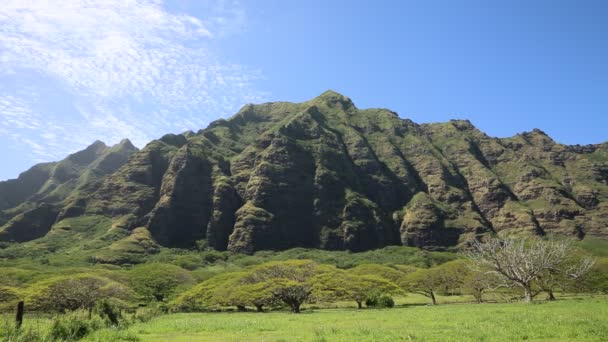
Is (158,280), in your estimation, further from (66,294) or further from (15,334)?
(15,334)

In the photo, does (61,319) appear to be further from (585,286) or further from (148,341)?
(585,286)

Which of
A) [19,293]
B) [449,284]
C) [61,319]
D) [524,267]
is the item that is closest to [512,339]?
[61,319]

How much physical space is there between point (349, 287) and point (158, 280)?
6510 cm

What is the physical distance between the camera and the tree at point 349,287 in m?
78.4

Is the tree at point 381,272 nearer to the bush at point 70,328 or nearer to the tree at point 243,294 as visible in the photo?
the tree at point 243,294

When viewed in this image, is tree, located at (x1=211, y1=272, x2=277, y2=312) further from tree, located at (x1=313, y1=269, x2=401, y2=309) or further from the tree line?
tree, located at (x1=313, y1=269, x2=401, y2=309)

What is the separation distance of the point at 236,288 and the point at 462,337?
63.4 metres

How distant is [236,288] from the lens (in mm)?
83312

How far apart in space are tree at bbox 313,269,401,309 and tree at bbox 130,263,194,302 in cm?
5504

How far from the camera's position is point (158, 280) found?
12325 centimetres

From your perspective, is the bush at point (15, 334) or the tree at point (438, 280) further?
the tree at point (438, 280)

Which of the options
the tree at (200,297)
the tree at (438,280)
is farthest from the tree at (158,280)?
the tree at (438,280)

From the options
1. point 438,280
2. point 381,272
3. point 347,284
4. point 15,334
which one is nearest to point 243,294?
point 347,284

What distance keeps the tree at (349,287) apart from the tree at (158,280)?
55.0m
